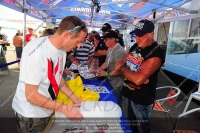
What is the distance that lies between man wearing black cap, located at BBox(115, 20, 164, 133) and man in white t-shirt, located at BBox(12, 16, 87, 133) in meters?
0.65

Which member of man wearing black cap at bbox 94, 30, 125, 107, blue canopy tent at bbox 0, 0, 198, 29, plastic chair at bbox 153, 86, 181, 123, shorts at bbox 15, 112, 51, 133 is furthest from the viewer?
blue canopy tent at bbox 0, 0, 198, 29

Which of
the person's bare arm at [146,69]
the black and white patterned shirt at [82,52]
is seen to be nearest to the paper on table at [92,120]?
the person's bare arm at [146,69]

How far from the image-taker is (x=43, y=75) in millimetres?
967

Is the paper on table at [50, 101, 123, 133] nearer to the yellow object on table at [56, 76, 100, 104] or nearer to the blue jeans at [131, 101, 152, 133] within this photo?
the yellow object on table at [56, 76, 100, 104]

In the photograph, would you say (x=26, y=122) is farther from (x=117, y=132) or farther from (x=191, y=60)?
(x=191, y=60)

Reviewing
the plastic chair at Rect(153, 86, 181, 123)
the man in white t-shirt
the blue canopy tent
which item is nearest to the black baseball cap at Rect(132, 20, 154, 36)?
the man in white t-shirt

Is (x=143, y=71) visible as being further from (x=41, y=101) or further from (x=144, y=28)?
(x=41, y=101)

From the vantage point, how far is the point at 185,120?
3.01 m

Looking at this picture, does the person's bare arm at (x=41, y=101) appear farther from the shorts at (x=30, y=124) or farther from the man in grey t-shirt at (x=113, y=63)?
the man in grey t-shirt at (x=113, y=63)

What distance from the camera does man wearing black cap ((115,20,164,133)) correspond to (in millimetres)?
1391

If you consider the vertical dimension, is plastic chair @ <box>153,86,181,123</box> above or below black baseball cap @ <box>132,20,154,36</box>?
below

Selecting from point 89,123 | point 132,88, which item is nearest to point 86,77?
point 132,88

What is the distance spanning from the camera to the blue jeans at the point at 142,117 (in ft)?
5.11

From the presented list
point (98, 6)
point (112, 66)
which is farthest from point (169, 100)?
point (98, 6)
